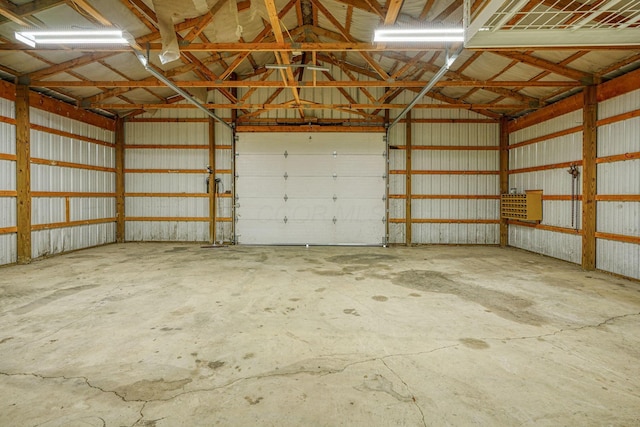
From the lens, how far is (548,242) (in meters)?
7.81

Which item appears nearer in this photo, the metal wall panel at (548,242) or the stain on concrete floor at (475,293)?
the stain on concrete floor at (475,293)

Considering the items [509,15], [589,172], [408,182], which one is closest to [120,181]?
[408,182]

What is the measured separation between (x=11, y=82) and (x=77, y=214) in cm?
329

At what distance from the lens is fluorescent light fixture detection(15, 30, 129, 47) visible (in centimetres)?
455

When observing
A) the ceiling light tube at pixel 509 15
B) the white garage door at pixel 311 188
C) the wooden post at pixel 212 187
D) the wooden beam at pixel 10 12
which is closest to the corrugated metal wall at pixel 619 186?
the ceiling light tube at pixel 509 15

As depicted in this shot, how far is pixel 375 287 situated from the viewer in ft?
16.3

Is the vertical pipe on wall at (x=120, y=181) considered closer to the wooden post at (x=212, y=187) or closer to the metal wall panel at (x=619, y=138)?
the wooden post at (x=212, y=187)

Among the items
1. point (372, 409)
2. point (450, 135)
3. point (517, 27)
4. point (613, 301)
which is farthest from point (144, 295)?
point (450, 135)

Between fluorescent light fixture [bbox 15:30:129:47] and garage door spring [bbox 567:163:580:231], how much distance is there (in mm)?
8959

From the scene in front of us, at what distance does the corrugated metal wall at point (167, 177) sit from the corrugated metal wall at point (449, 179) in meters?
6.06

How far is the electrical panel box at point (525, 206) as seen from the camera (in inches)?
317

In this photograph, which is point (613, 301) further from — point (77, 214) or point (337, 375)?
point (77, 214)

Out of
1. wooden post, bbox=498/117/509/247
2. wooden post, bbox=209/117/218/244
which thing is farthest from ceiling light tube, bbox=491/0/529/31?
wooden post, bbox=209/117/218/244

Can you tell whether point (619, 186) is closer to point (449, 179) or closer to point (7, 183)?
point (449, 179)
